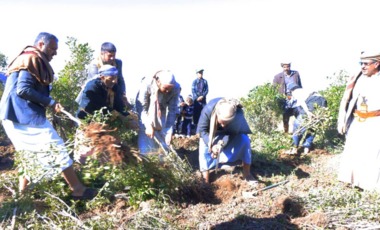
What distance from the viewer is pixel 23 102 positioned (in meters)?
4.34

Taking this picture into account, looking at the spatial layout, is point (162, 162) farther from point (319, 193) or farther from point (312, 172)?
point (312, 172)

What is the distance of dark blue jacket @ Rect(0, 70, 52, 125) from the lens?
4.27 metres

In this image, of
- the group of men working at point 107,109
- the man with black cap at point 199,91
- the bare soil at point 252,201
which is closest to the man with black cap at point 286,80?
the man with black cap at point 199,91

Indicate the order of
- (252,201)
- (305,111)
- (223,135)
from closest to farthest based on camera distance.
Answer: (252,201) → (223,135) → (305,111)

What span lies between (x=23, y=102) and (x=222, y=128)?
2.46 meters

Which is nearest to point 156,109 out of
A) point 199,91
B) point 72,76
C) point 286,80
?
point 72,76

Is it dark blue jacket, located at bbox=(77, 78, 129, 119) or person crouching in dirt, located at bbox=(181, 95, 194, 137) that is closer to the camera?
dark blue jacket, located at bbox=(77, 78, 129, 119)

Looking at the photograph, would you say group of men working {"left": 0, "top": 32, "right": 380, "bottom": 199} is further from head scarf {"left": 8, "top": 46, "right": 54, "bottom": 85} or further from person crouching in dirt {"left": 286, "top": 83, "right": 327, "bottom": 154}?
person crouching in dirt {"left": 286, "top": 83, "right": 327, "bottom": 154}

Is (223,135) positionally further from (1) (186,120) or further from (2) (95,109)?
(1) (186,120)

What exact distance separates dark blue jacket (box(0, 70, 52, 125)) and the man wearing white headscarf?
348 cm

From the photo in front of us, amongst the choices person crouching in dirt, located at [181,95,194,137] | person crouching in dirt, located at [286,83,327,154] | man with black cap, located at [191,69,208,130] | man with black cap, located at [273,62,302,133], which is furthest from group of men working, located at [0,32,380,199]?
man with black cap, located at [191,69,208,130]

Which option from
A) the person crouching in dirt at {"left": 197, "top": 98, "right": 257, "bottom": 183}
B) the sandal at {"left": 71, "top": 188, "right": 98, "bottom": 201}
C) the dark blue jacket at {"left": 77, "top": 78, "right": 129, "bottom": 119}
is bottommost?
the sandal at {"left": 71, "top": 188, "right": 98, "bottom": 201}

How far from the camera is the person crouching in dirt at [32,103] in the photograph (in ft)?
14.0

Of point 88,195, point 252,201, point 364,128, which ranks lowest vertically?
point 252,201
